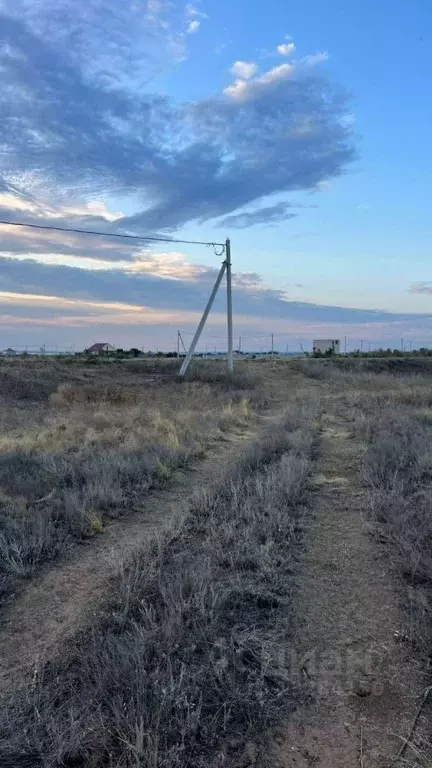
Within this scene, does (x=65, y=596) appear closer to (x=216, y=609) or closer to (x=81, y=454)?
(x=216, y=609)

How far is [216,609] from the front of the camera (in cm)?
405

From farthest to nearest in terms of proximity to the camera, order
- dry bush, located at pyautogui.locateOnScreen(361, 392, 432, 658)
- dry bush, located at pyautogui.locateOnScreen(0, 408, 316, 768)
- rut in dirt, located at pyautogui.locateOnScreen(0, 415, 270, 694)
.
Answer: dry bush, located at pyautogui.locateOnScreen(361, 392, 432, 658), rut in dirt, located at pyautogui.locateOnScreen(0, 415, 270, 694), dry bush, located at pyautogui.locateOnScreen(0, 408, 316, 768)

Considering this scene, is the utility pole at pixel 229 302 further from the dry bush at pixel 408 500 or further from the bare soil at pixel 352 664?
the bare soil at pixel 352 664

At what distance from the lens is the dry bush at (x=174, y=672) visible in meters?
2.82

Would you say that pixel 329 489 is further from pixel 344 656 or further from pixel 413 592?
pixel 344 656

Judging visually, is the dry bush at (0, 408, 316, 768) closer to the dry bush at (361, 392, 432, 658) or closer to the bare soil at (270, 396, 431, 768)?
the bare soil at (270, 396, 431, 768)

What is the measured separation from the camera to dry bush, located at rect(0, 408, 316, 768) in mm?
2816

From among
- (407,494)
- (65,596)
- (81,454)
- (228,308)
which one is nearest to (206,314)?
(228,308)

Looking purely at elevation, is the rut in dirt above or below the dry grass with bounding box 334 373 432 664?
below

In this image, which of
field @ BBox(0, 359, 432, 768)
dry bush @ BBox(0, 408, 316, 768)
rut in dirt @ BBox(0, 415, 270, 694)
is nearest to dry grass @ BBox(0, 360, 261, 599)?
field @ BBox(0, 359, 432, 768)

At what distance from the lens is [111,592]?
14.8 ft

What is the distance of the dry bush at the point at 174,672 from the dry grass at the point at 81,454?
4.60 ft

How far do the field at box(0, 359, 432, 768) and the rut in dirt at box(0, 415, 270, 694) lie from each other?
0.8 inches

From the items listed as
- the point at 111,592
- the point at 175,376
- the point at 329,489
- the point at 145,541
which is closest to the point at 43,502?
the point at 145,541
